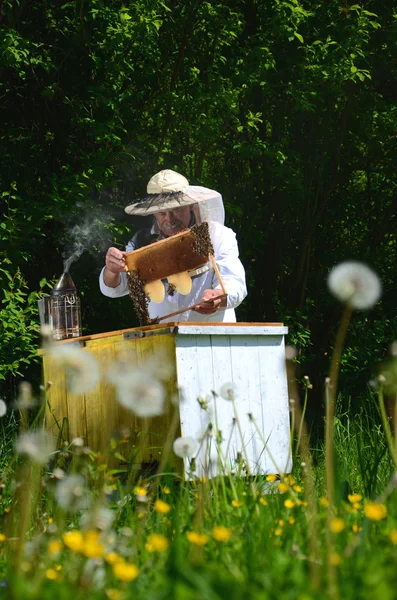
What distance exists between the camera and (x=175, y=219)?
4.72 metres

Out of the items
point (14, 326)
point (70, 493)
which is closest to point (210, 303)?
point (70, 493)

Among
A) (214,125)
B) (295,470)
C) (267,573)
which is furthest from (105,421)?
(214,125)

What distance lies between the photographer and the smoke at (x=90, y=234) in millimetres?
6992

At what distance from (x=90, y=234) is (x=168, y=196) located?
2.57 m

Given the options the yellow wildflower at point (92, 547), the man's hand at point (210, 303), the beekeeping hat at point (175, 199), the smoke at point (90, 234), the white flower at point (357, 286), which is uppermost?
the smoke at point (90, 234)

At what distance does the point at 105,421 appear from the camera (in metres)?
4.20

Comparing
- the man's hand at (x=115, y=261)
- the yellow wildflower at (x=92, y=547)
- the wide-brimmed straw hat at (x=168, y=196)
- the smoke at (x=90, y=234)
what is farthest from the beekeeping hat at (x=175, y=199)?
the yellow wildflower at (x=92, y=547)

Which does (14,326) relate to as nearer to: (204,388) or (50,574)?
(204,388)

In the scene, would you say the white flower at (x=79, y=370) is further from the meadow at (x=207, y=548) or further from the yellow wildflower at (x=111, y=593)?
the yellow wildflower at (x=111, y=593)

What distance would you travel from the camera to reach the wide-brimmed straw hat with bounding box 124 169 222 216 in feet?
15.2

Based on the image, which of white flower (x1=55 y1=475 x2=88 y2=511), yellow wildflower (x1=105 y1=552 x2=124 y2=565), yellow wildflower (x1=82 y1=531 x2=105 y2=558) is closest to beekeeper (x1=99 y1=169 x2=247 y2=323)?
white flower (x1=55 y1=475 x2=88 y2=511)

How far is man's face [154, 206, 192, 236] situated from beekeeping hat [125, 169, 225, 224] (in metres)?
0.06

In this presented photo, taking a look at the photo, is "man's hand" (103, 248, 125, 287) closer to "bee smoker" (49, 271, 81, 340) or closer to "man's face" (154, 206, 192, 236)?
"man's face" (154, 206, 192, 236)

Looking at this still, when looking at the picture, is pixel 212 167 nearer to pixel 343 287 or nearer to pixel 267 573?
pixel 343 287
